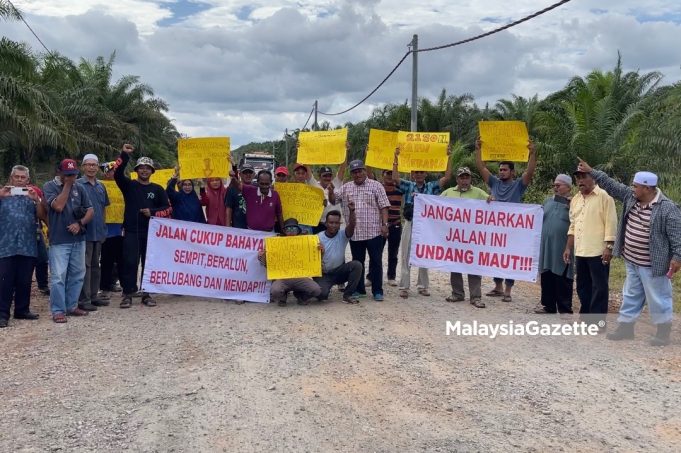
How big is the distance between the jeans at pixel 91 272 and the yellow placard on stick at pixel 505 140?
5.40 meters

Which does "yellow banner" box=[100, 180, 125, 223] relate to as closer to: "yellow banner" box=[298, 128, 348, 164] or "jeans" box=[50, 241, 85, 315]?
"jeans" box=[50, 241, 85, 315]

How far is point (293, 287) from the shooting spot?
819 centimetres

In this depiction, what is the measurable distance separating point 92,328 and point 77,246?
1159mm

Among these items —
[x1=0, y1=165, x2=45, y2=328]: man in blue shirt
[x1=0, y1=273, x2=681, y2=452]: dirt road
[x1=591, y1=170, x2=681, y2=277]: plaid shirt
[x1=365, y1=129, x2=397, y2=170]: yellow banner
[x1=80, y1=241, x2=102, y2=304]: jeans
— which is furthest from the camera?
[x1=365, y1=129, x2=397, y2=170]: yellow banner

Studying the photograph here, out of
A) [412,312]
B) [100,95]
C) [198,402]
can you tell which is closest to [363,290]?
[412,312]

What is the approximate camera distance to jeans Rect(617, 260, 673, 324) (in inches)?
257

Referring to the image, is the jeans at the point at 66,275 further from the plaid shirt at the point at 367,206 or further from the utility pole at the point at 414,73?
the utility pole at the point at 414,73

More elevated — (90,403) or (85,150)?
(85,150)

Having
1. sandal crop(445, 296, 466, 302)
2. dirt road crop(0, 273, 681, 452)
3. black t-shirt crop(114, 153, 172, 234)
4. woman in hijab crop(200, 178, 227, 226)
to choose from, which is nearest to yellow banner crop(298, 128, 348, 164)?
woman in hijab crop(200, 178, 227, 226)

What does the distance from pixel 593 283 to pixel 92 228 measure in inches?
246

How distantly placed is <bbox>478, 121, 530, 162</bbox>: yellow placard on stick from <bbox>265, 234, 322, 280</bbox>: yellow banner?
2740mm

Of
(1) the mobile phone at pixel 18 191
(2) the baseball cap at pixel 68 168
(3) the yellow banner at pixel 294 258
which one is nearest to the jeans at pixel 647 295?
(3) the yellow banner at pixel 294 258

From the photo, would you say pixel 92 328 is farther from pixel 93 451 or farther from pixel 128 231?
pixel 93 451

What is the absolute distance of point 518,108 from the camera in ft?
83.9
